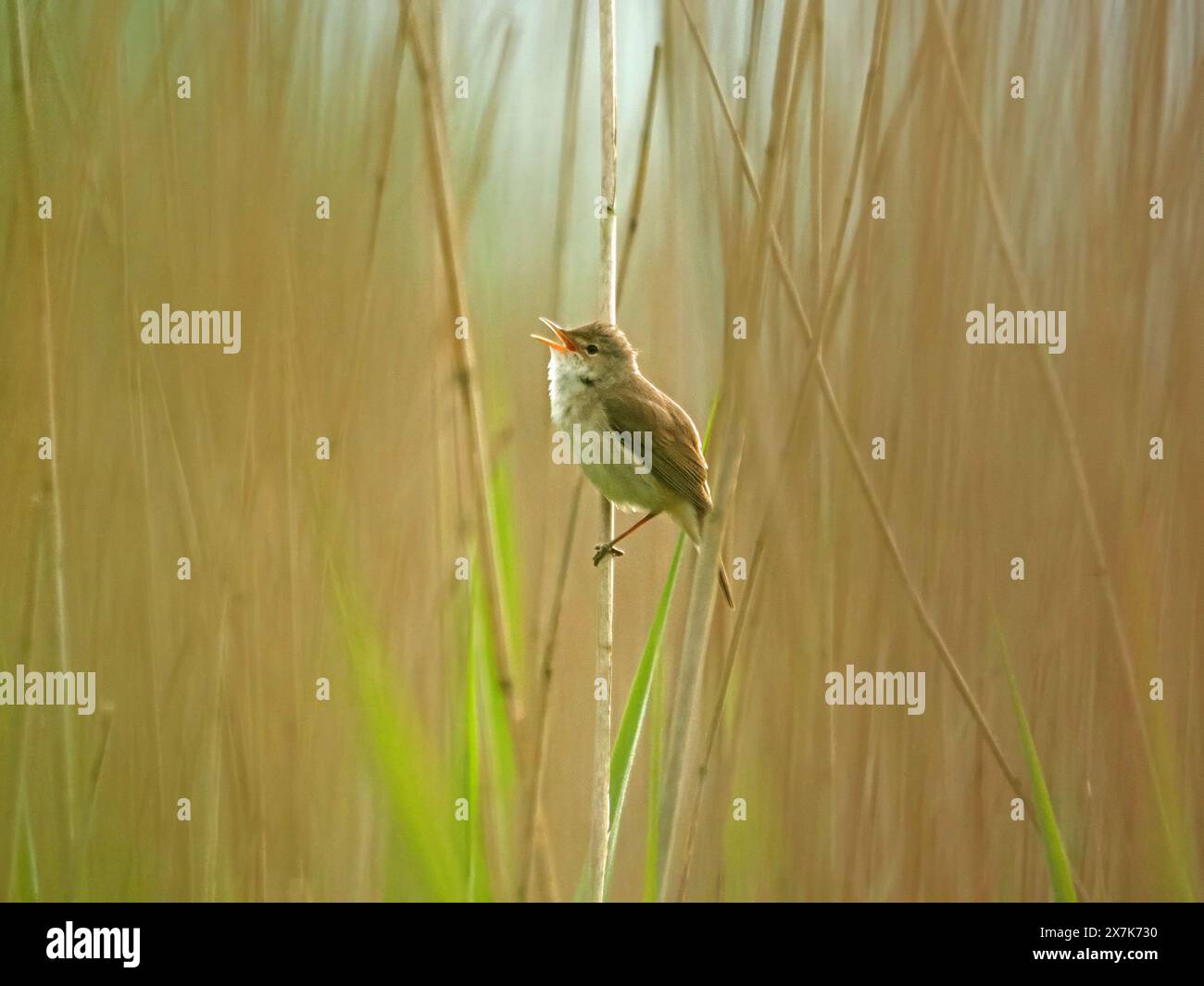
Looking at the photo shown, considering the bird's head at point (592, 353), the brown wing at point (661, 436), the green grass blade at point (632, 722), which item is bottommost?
the green grass blade at point (632, 722)

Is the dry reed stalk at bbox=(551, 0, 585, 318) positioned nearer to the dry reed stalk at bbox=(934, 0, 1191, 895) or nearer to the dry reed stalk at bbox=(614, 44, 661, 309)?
the dry reed stalk at bbox=(614, 44, 661, 309)

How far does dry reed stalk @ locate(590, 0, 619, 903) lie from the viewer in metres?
1.80

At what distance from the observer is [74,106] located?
7.66ft

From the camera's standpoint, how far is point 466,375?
6.02ft

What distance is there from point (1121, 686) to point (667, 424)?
51.0 inches

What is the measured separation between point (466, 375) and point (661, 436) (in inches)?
36.6

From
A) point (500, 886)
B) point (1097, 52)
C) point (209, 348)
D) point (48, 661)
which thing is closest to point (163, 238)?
point (209, 348)

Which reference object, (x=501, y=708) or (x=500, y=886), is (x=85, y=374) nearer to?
(x=501, y=708)

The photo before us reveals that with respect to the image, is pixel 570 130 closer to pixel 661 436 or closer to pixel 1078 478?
pixel 661 436

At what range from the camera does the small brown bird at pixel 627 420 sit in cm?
253

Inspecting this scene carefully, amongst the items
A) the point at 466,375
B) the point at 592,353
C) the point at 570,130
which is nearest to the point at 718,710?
the point at 466,375

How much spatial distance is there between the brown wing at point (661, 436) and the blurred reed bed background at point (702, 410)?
164 millimetres

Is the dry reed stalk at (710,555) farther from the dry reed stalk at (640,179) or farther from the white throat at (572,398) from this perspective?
the white throat at (572,398)

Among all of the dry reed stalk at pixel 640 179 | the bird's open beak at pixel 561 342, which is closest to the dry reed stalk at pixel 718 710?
the dry reed stalk at pixel 640 179
